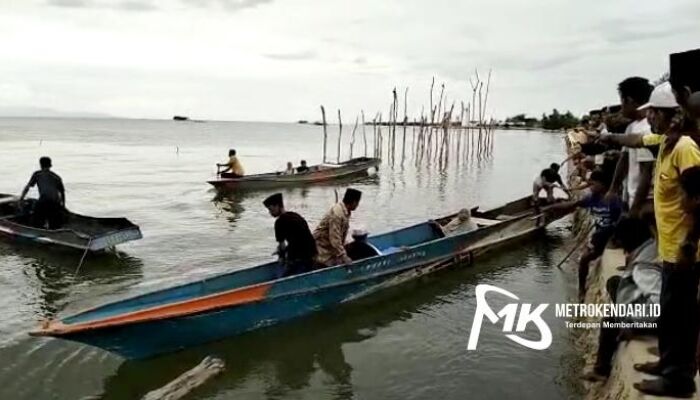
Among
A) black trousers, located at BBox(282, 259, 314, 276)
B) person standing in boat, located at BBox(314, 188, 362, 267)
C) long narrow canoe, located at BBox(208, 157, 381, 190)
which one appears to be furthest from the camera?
long narrow canoe, located at BBox(208, 157, 381, 190)

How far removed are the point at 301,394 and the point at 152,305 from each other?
1825 mm

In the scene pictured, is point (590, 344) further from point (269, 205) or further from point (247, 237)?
point (247, 237)

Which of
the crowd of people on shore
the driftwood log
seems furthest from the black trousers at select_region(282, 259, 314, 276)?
the crowd of people on shore

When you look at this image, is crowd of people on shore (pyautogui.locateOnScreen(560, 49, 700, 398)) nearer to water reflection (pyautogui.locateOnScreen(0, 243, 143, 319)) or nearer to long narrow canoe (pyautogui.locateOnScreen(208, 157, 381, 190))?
water reflection (pyautogui.locateOnScreen(0, 243, 143, 319))

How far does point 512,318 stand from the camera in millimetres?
8406

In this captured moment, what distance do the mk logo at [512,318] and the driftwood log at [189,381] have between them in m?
2.91

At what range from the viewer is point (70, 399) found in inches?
237

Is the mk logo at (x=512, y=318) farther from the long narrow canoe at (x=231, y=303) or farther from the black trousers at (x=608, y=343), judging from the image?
the black trousers at (x=608, y=343)

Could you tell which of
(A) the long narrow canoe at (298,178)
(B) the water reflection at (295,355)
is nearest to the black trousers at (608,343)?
(B) the water reflection at (295,355)

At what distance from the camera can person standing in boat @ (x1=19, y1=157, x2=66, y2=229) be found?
11.5 metres

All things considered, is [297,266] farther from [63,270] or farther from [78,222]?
[78,222]

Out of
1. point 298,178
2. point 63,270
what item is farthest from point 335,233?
point 298,178

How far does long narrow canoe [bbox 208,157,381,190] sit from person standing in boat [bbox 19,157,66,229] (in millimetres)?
8752

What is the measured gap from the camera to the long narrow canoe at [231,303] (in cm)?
599
